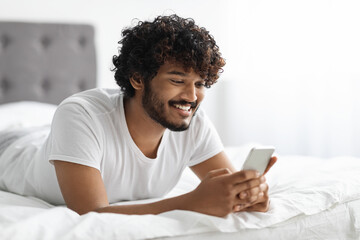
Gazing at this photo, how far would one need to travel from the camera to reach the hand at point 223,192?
105cm

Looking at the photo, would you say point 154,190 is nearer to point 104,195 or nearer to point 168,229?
point 104,195

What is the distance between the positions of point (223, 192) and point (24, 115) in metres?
1.61

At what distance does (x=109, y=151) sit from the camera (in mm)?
1330

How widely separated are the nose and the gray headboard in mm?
1752

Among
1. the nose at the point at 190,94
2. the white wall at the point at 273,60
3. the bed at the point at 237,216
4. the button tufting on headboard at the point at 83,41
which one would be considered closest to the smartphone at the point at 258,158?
the bed at the point at 237,216

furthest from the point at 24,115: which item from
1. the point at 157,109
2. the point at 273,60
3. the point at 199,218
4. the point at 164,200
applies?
the point at 273,60

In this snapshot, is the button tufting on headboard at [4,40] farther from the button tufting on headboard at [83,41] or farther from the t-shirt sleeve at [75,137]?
the t-shirt sleeve at [75,137]

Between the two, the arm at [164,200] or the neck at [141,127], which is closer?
the arm at [164,200]

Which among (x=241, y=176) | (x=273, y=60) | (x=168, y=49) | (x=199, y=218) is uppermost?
(x=168, y=49)

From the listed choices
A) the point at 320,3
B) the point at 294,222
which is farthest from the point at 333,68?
the point at 294,222

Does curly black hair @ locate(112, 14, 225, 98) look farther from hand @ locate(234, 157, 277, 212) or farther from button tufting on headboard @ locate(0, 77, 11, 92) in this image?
button tufting on headboard @ locate(0, 77, 11, 92)

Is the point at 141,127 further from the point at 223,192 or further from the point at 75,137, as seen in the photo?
the point at 223,192

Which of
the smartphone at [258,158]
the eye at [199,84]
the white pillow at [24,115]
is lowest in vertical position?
the white pillow at [24,115]

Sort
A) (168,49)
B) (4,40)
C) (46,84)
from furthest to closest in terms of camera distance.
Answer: (46,84), (4,40), (168,49)
